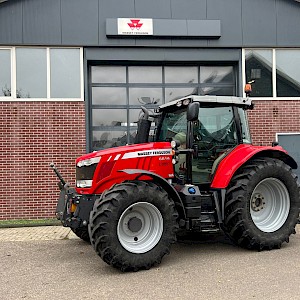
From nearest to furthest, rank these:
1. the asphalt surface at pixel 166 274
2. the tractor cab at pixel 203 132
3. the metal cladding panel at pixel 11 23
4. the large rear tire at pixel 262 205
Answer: the asphalt surface at pixel 166 274, the large rear tire at pixel 262 205, the tractor cab at pixel 203 132, the metal cladding panel at pixel 11 23

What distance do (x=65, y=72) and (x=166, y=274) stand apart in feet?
21.4

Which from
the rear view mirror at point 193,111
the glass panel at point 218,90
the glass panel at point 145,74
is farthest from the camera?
the glass panel at point 218,90

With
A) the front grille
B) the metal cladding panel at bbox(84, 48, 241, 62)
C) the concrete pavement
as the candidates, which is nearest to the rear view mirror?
the front grille

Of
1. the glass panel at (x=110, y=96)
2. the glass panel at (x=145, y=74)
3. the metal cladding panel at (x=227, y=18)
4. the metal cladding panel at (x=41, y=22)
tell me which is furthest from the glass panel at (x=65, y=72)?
the metal cladding panel at (x=227, y=18)

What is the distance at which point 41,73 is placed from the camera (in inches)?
387

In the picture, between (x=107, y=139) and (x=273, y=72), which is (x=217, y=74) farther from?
(x=107, y=139)

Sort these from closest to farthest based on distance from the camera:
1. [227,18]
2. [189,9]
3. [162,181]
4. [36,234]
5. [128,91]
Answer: [162,181], [36,234], [189,9], [227,18], [128,91]

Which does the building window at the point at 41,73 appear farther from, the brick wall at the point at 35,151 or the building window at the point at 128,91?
the building window at the point at 128,91

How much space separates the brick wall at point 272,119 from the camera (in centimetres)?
1034

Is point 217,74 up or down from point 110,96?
up

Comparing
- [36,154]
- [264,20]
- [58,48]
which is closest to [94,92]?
[58,48]

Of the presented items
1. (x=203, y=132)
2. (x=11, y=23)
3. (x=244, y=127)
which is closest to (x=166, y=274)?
(x=203, y=132)

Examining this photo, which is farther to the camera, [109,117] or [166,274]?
[109,117]

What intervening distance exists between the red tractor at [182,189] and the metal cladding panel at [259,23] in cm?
422
